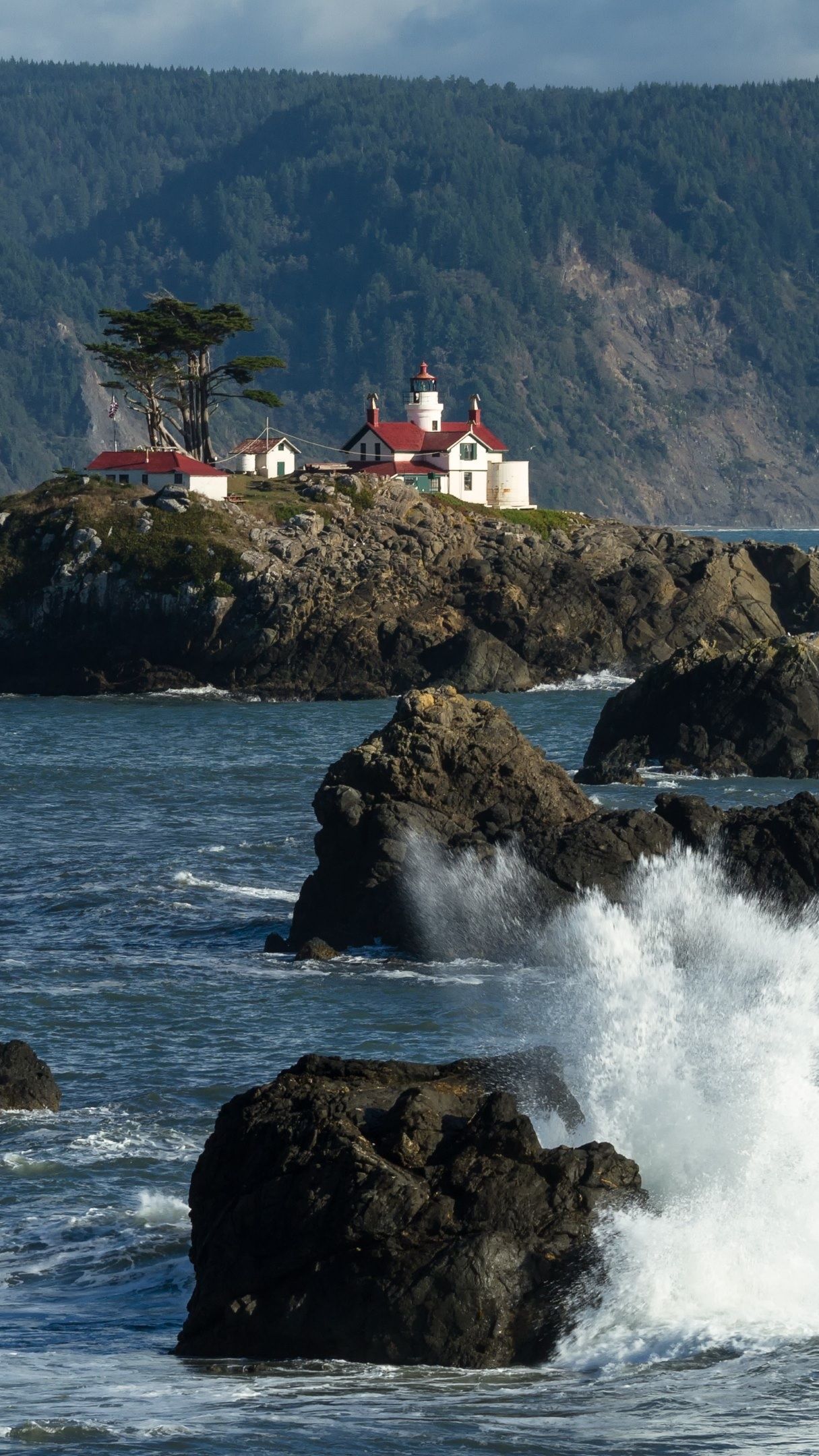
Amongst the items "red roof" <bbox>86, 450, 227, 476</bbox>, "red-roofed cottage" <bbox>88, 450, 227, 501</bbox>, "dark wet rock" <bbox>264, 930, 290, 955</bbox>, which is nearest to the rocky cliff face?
"red-roofed cottage" <bbox>88, 450, 227, 501</bbox>

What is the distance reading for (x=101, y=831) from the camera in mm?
42250

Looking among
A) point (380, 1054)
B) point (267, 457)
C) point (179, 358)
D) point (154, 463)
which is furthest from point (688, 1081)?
point (267, 457)

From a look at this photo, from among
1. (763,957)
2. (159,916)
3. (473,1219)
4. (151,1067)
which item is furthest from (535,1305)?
(159,916)

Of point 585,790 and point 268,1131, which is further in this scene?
point 585,790

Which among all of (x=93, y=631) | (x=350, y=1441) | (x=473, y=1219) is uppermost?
(x=93, y=631)

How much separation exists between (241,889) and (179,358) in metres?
61.7

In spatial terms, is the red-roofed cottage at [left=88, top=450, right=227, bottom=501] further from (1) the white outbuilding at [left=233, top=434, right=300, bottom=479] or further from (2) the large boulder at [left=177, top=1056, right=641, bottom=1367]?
(2) the large boulder at [left=177, top=1056, right=641, bottom=1367]

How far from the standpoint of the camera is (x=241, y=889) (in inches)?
1406

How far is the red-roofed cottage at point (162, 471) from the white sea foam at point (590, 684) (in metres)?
16.1

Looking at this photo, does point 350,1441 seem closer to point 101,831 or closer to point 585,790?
point 101,831

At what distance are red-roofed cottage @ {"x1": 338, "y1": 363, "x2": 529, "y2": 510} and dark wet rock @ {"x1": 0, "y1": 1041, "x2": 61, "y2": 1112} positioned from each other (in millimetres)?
73969

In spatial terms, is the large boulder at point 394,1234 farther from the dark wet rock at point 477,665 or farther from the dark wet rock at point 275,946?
the dark wet rock at point 477,665

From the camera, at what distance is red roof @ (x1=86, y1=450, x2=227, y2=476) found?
276ft

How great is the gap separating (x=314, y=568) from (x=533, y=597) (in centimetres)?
798
